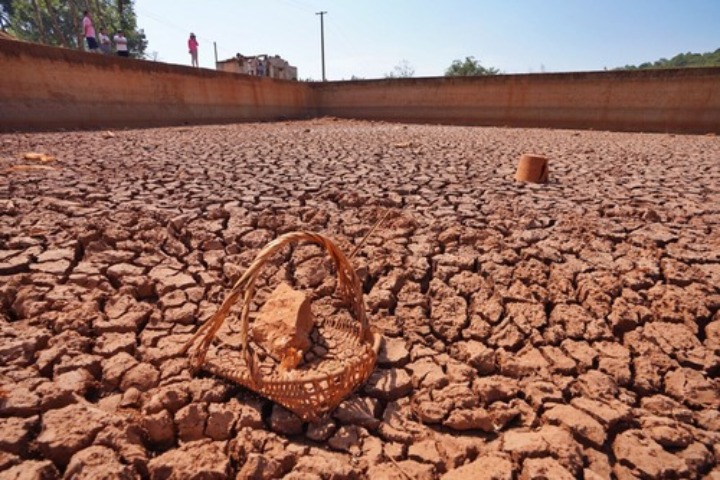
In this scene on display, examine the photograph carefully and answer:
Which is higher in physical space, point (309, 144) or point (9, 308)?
point (309, 144)

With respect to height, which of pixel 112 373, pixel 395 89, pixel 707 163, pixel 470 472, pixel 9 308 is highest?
pixel 395 89

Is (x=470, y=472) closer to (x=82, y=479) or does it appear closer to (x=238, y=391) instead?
(x=238, y=391)

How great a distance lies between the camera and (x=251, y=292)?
1.17 meters

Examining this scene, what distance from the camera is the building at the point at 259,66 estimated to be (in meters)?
15.4

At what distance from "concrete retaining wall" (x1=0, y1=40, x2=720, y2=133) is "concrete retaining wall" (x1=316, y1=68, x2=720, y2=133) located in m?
0.02

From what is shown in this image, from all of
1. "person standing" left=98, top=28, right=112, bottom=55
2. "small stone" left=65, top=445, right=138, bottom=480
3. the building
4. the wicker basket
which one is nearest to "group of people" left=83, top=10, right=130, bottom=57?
"person standing" left=98, top=28, right=112, bottom=55

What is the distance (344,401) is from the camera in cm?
130

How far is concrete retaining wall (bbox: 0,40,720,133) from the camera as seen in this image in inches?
249

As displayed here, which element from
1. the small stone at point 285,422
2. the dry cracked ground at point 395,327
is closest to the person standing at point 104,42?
the dry cracked ground at point 395,327

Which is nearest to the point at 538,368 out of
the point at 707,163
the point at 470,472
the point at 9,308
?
the point at 470,472

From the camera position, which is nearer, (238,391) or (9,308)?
(238,391)

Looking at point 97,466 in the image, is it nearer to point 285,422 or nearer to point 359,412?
point 285,422

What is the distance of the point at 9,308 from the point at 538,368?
2234 mm

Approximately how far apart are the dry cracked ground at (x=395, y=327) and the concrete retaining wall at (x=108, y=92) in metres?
4.34
